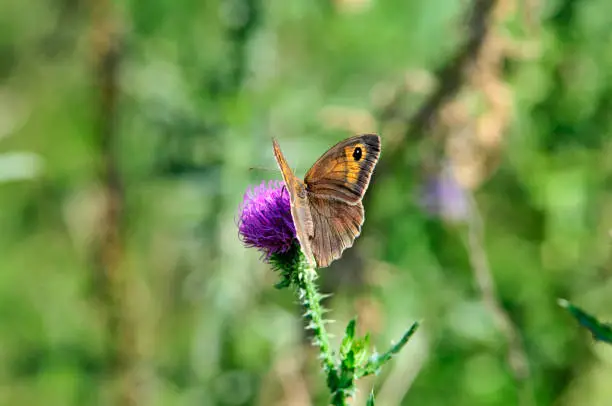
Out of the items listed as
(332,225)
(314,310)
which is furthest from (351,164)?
(314,310)

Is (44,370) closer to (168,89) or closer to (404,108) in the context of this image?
(168,89)

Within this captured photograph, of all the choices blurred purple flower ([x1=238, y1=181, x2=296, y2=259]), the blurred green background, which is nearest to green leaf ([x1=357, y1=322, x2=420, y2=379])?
blurred purple flower ([x1=238, y1=181, x2=296, y2=259])

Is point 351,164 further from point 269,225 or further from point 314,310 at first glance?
point 314,310

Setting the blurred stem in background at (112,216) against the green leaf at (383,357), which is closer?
the green leaf at (383,357)

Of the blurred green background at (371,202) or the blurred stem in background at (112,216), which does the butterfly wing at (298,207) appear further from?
the blurred stem in background at (112,216)

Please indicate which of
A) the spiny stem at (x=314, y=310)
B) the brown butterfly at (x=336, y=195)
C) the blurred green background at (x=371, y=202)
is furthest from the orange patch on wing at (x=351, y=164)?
the blurred green background at (x=371, y=202)

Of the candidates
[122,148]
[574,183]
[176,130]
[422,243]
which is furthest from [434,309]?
[122,148]
